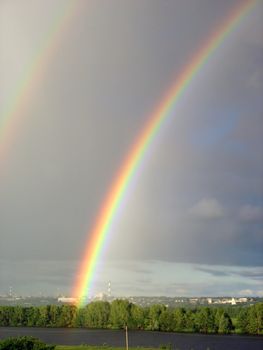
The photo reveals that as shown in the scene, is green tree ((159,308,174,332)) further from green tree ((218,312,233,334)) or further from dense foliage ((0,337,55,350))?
dense foliage ((0,337,55,350))

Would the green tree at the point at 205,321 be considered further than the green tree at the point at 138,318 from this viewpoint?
No

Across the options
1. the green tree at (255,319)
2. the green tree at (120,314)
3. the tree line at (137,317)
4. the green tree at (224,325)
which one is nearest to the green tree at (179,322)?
the tree line at (137,317)

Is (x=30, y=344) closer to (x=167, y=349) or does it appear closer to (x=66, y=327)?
(x=167, y=349)

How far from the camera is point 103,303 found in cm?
10581

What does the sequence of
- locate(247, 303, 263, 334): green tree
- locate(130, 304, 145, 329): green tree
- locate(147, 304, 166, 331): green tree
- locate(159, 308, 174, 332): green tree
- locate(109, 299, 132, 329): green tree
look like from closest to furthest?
1. locate(247, 303, 263, 334): green tree
2. locate(159, 308, 174, 332): green tree
3. locate(147, 304, 166, 331): green tree
4. locate(130, 304, 145, 329): green tree
5. locate(109, 299, 132, 329): green tree

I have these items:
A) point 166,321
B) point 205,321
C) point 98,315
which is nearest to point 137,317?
point 166,321

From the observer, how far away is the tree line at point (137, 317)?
8906cm

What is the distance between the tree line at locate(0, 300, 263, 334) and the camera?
89.1 m

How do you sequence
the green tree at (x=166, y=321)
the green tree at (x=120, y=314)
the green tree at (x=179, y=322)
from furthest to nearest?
the green tree at (x=120, y=314)
the green tree at (x=166, y=321)
the green tree at (x=179, y=322)

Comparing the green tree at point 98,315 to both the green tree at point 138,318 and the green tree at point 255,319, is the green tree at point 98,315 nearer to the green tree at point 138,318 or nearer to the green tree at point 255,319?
the green tree at point 138,318

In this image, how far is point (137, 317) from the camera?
316ft

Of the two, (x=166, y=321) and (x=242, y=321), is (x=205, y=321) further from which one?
(x=166, y=321)

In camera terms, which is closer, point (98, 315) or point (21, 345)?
point (21, 345)

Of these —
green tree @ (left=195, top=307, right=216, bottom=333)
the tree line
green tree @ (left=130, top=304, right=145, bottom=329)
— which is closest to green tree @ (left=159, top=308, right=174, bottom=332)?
the tree line
